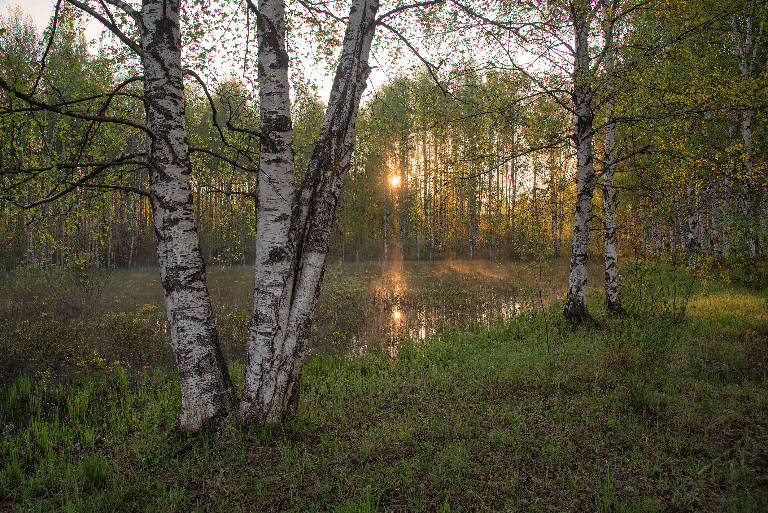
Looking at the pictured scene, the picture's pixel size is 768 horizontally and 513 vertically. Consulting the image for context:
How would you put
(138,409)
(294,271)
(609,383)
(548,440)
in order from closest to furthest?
(548,440) → (294,271) → (609,383) → (138,409)

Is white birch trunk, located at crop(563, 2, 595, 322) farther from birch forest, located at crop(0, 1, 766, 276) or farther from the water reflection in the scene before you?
the water reflection

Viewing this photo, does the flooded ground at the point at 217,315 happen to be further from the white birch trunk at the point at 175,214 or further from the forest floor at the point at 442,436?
the white birch trunk at the point at 175,214

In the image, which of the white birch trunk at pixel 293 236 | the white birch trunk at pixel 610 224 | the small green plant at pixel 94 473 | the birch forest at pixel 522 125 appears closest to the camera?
the small green plant at pixel 94 473

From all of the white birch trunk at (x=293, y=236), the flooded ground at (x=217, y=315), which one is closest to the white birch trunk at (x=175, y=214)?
the white birch trunk at (x=293, y=236)

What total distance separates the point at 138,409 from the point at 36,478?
A: 1.88 metres

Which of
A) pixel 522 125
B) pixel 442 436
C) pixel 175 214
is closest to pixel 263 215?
pixel 175 214

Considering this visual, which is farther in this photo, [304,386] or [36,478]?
[304,386]

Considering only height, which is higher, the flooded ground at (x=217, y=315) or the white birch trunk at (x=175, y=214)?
the white birch trunk at (x=175, y=214)

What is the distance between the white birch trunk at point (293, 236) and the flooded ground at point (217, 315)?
437 cm

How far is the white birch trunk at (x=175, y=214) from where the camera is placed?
354 centimetres

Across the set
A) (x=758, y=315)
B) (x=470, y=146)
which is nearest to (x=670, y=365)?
(x=758, y=315)

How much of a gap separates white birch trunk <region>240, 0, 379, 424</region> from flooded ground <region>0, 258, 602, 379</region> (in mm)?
4371

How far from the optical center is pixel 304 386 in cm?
565

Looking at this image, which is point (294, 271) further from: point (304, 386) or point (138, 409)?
point (138, 409)
